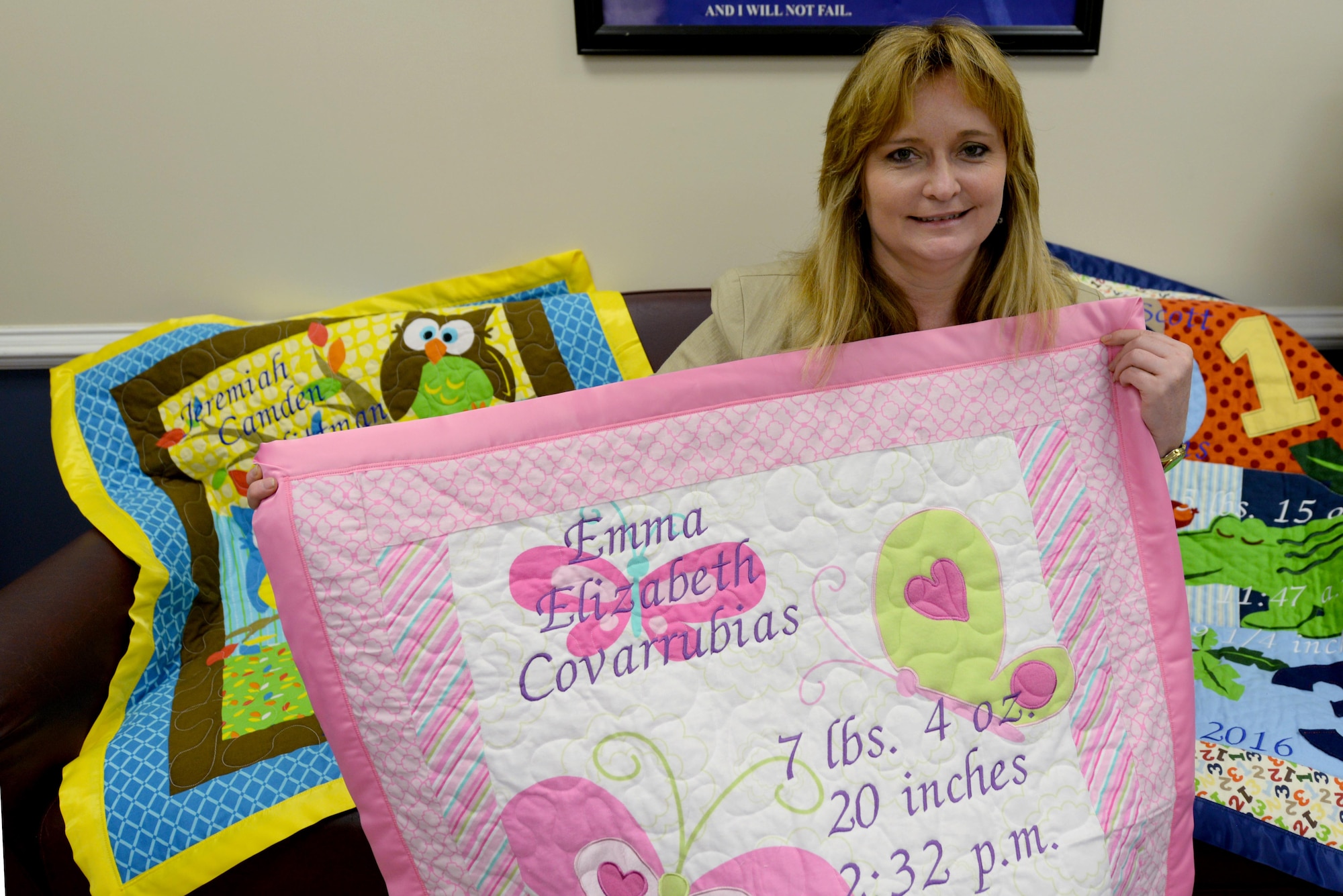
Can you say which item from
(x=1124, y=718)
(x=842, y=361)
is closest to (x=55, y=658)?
(x=842, y=361)

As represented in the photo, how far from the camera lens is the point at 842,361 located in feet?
3.45

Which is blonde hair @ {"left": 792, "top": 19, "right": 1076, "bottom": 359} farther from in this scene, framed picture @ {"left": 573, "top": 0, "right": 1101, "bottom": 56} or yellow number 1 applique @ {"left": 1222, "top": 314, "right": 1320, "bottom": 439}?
framed picture @ {"left": 573, "top": 0, "right": 1101, "bottom": 56}

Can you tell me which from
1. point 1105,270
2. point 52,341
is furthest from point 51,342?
point 1105,270

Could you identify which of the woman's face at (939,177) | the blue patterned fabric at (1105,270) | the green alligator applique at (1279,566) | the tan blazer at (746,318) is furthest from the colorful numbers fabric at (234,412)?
the green alligator applique at (1279,566)

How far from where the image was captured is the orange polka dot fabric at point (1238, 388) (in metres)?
1.52

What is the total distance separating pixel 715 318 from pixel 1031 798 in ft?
2.67

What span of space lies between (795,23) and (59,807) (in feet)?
6.39

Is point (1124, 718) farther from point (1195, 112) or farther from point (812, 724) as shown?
point (1195, 112)

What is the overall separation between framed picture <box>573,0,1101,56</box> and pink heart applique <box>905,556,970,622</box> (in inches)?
49.3

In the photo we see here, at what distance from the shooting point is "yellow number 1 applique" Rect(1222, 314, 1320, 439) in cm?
153

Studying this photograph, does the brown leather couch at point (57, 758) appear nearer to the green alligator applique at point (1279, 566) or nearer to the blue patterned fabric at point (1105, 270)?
the green alligator applique at point (1279, 566)

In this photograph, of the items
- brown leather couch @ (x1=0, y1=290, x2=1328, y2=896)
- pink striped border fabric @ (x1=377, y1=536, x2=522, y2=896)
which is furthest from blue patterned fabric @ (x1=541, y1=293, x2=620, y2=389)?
brown leather couch @ (x1=0, y1=290, x2=1328, y2=896)

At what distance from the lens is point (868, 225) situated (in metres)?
1.20

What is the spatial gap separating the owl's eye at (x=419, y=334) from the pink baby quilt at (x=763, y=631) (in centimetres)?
72
